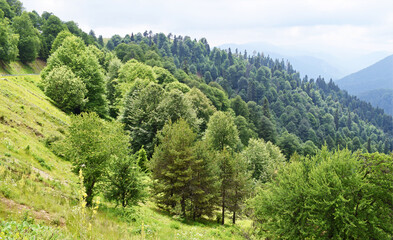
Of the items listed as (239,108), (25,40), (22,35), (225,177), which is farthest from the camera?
(239,108)

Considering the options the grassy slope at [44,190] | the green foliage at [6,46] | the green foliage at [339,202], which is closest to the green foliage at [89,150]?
the grassy slope at [44,190]

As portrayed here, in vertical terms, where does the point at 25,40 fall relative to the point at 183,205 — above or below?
above

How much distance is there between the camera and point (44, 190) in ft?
43.9

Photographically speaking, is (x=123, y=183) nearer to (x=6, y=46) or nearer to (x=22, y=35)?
(x=6, y=46)

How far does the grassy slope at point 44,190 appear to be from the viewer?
32.9 feet

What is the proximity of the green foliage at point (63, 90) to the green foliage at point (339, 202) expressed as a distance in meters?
36.0

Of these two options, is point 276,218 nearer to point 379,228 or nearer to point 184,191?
point 379,228

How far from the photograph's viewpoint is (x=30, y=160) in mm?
17031

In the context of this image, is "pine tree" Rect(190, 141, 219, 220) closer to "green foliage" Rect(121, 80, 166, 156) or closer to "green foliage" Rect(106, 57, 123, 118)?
"green foliage" Rect(121, 80, 166, 156)

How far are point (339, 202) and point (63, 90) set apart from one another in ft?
135

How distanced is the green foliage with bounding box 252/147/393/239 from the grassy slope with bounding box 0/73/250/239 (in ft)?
18.6

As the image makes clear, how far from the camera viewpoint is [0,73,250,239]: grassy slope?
10.0 metres

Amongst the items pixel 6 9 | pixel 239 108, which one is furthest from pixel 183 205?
pixel 6 9

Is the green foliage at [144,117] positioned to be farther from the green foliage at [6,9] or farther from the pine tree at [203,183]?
the green foliage at [6,9]
